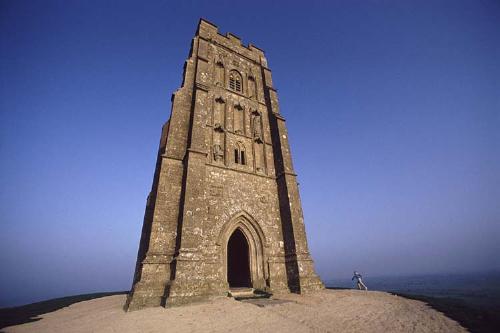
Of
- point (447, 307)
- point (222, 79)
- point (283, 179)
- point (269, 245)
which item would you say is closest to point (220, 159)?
point (283, 179)

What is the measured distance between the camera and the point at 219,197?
12.4 m

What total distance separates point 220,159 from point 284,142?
5.15 m

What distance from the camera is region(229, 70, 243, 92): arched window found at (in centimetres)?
1816

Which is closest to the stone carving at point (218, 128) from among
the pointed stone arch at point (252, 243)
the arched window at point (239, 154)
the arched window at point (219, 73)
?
the arched window at point (239, 154)

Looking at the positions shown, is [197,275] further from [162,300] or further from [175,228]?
[175,228]

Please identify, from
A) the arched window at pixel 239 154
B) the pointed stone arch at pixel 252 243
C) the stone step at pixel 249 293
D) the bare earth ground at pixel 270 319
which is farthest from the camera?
the arched window at pixel 239 154

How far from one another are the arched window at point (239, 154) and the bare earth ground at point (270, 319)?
27.2ft

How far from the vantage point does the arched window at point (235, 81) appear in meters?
18.2

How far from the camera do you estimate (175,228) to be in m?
10.8

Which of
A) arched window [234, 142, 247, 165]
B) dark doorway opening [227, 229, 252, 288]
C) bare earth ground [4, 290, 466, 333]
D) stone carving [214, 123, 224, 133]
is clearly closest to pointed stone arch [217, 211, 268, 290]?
bare earth ground [4, 290, 466, 333]

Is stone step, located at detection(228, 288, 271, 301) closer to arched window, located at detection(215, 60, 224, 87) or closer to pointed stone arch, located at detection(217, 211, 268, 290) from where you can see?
pointed stone arch, located at detection(217, 211, 268, 290)

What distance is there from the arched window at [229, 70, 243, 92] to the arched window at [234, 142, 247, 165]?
5.77 m

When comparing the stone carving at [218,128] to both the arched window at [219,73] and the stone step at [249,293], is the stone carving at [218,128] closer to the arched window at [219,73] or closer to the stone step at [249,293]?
the arched window at [219,73]

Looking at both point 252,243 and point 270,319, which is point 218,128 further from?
point 270,319
